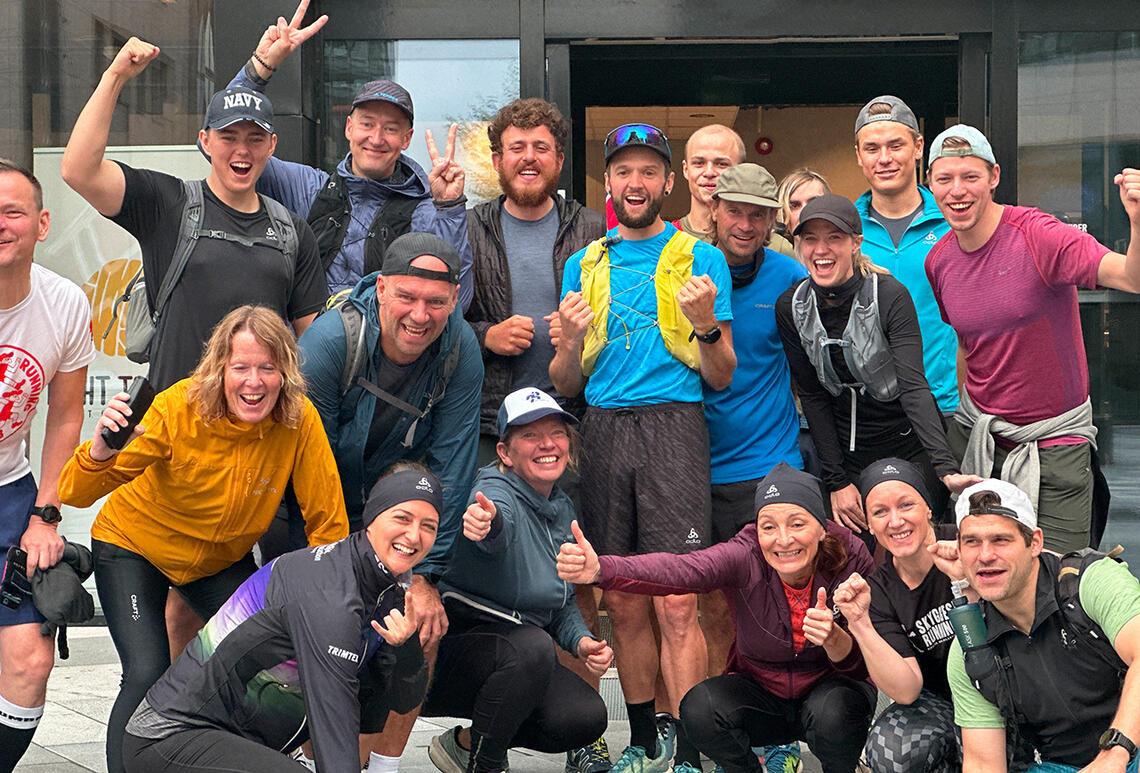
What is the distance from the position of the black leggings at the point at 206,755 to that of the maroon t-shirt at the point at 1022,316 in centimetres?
279

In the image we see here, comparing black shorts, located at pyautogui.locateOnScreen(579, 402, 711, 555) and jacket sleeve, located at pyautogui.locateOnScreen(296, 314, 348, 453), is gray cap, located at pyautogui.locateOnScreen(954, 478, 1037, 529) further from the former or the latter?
jacket sleeve, located at pyautogui.locateOnScreen(296, 314, 348, 453)

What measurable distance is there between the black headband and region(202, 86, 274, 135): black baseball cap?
4.75 feet

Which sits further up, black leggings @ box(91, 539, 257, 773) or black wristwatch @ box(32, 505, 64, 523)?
black wristwatch @ box(32, 505, 64, 523)

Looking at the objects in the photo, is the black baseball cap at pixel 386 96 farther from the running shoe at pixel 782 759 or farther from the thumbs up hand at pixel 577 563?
the running shoe at pixel 782 759

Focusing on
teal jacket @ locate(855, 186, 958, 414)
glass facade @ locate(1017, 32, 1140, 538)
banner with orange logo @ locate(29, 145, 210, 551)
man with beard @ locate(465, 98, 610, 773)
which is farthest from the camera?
banner with orange logo @ locate(29, 145, 210, 551)

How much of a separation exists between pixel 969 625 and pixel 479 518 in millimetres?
1671

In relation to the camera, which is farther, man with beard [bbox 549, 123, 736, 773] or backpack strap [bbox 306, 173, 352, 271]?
backpack strap [bbox 306, 173, 352, 271]

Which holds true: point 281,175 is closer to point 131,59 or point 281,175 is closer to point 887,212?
point 131,59

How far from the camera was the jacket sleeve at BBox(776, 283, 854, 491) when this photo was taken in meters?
5.15

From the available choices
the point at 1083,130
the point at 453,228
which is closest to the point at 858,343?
the point at 453,228

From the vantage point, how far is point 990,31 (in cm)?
741

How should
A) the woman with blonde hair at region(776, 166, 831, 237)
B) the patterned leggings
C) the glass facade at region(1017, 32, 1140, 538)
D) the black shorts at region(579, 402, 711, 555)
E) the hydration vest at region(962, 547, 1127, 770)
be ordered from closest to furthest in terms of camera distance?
the hydration vest at region(962, 547, 1127, 770) < the patterned leggings < the black shorts at region(579, 402, 711, 555) < the woman with blonde hair at region(776, 166, 831, 237) < the glass facade at region(1017, 32, 1140, 538)

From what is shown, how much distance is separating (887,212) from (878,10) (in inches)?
94.7

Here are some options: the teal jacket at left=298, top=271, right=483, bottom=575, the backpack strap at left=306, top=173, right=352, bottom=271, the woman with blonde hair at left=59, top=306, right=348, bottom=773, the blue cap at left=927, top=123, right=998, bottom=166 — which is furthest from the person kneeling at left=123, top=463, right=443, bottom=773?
the blue cap at left=927, top=123, right=998, bottom=166
